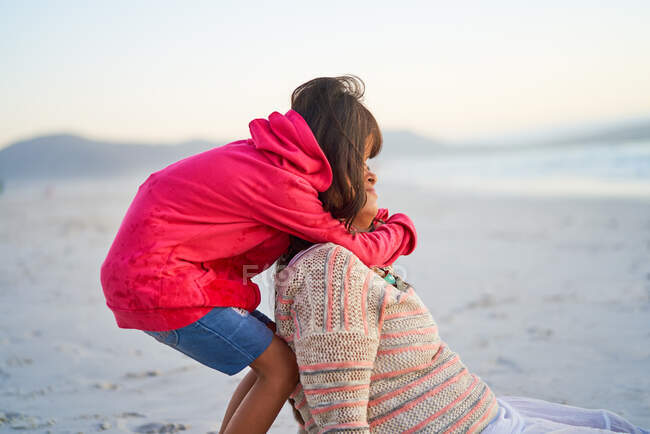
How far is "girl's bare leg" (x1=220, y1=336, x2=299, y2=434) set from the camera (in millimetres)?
1794

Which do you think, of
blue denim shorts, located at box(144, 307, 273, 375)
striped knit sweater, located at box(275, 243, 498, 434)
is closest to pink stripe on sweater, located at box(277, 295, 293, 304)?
striped knit sweater, located at box(275, 243, 498, 434)

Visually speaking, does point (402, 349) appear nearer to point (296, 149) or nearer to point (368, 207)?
point (368, 207)

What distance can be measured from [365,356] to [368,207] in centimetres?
61

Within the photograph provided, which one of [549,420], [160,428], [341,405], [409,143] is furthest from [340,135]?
[409,143]

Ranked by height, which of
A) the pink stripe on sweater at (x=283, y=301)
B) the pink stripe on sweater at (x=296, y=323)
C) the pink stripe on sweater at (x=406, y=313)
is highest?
the pink stripe on sweater at (x=406, y=313)

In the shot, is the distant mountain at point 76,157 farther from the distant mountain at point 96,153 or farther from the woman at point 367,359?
the woman at point 367,359

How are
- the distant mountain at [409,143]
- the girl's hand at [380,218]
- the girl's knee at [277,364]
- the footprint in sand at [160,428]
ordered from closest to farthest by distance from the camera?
the girl's knee at [277,364] < the girl's hand at [380,218] < the footprint in sand at [160,428] < the distant mountain at [409,143]

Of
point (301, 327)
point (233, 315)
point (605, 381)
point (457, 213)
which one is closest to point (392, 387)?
point (301, 327)

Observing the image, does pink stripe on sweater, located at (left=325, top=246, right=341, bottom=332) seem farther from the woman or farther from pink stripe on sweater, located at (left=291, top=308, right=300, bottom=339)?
pink stripe on sweater, located at (left=291, top=308, right=300, bottom=339)

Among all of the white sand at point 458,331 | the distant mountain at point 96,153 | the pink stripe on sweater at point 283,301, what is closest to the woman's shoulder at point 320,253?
the pink stripe on sweater at point 283,301

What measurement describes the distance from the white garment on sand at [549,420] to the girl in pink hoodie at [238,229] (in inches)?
28.5

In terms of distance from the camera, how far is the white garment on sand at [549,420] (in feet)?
5.97

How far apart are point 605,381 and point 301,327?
227 cm

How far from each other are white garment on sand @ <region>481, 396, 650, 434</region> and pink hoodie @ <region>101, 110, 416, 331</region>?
744mm
